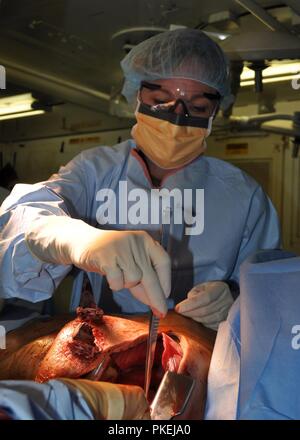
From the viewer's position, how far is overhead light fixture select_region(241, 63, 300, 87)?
2.46 metres

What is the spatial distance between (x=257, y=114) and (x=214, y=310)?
2221 millimetres

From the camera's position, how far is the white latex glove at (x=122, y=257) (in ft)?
2.89

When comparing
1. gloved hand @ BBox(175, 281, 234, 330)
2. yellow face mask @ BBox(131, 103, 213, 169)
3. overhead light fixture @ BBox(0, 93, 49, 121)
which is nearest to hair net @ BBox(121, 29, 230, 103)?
yellow face mask @ BBox(131, 103, 213, 169)

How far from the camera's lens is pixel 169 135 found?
5.00 ft

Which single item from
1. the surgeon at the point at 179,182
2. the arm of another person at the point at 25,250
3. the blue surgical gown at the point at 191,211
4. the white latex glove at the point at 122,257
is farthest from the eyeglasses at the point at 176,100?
the white latex glove at the point at 122,257

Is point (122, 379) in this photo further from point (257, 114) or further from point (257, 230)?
point (257, 114)

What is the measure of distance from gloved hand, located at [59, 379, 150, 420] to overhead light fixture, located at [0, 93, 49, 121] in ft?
8.26

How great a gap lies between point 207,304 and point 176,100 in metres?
0.65

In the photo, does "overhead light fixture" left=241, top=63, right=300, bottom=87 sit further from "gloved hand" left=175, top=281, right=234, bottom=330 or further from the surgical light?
"gloved hand" left=175, top=281, right=234, bottom=330

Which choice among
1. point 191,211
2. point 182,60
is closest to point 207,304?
point 191,211

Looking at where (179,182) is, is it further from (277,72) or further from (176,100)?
(277,72)

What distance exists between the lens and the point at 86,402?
70 cm

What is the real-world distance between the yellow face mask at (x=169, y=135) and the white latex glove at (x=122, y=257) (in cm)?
62
